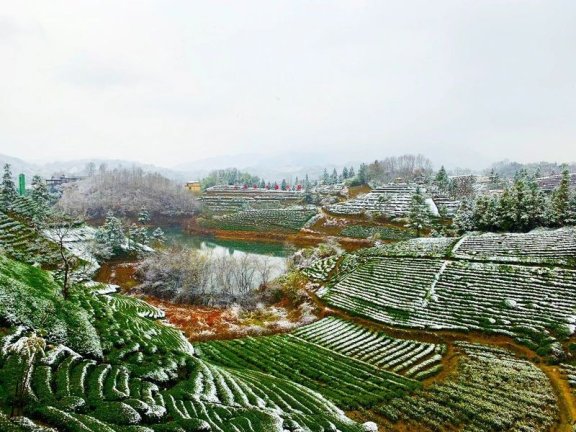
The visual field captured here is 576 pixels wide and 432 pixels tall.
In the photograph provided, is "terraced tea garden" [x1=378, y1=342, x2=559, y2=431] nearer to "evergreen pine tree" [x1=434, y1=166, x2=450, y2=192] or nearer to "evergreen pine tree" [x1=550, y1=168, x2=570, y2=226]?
"evergreen pine tree" [x1=550, y1=168, x2=570, y2=226]

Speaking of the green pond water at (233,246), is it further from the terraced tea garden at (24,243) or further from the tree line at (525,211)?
the tree line at (525,211)

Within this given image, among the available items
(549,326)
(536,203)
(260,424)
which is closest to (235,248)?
(536,203)

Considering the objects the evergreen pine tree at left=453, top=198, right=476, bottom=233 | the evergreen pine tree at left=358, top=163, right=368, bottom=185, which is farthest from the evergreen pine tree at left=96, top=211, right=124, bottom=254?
the evergreen pine tree at left=358, top=163, right=368, bottom=185

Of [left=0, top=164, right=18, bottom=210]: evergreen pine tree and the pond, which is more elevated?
[left=0, top=164, right=18, bottom=210]: evergreen pine tree

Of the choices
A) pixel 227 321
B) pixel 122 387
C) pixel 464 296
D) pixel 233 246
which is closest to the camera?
pixel 122 387

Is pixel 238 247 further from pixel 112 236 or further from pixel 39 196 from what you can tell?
pixel 39 196

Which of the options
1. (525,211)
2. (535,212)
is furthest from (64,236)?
(535,212)

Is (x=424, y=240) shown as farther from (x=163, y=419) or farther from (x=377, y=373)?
(x=163, y=419)

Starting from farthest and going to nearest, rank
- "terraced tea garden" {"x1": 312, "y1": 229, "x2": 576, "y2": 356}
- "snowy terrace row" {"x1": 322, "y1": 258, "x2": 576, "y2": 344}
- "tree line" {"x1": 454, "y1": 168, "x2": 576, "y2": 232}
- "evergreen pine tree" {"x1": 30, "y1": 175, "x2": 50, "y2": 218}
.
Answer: "evergreen pine tree" {"x1": 30, "y1": 175, "x2": 50, "y2": 218} < "tree line" {"x1": 454, "y1": 168, "x2": 576, "y2": 232} < "snowy terrace row" {"x1": 322, "y1": 258, "x2": 576, "y2": 344} < "terraced tea garden" {"x1": 312, "y1": 229, "x2": 576, "y2": 356}

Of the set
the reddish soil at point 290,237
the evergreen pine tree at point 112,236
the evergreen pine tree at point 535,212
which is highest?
the evergreen pine tree at point 535,212

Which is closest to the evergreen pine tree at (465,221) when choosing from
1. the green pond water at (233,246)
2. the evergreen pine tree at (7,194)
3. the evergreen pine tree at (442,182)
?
the green pond water at (233,246)

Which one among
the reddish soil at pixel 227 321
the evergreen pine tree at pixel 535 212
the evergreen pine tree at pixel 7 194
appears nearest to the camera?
the reddish soil at pixel 227 321
